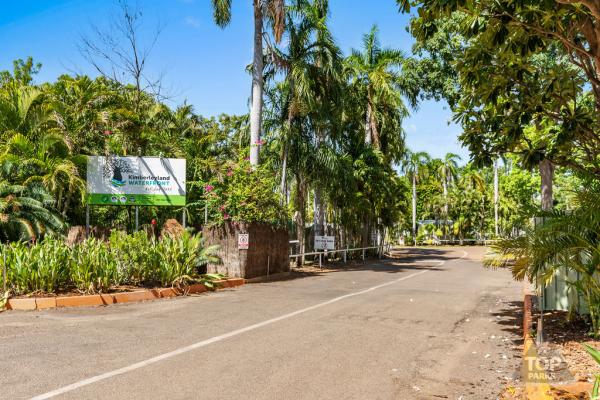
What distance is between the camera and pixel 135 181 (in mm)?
17516

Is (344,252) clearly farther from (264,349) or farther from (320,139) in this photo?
(264,349)

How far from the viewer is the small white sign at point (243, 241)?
16.2 m

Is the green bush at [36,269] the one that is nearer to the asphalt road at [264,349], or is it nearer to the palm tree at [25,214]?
the asphalt road at [264,349]

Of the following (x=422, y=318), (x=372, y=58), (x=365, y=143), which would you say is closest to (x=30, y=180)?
(x=422, y=318)

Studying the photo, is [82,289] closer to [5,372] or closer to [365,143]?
[5,372]

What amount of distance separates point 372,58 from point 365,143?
5.19m

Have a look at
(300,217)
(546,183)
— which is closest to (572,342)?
(546,183)

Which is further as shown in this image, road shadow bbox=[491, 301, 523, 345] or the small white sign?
the small white sign

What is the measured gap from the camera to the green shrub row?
10.9 meters

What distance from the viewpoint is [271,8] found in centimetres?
2053

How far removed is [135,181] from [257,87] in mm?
6286

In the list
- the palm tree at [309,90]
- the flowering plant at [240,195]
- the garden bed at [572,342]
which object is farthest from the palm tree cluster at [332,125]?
the garden bed at [572,342]

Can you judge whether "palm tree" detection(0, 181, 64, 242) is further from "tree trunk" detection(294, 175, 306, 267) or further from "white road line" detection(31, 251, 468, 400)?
"tree trunk" detection(294, 175, 306, 267)

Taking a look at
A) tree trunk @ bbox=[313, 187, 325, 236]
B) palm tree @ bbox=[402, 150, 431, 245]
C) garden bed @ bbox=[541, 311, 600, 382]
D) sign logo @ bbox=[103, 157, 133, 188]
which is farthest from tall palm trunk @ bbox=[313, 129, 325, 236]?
palm tree @ bbox=[402, 150, 431, 245]
